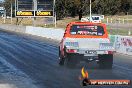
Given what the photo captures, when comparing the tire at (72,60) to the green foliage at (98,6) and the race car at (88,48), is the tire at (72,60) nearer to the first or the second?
the race car at (88,48)

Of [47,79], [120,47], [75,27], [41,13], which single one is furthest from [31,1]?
[47,79]

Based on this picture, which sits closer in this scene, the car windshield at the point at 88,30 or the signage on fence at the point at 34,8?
the car windshield at the point at 88,30

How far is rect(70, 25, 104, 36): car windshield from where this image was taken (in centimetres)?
1800

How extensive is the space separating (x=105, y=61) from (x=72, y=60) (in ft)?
4.28

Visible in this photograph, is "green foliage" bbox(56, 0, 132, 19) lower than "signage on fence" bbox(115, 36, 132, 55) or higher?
higher

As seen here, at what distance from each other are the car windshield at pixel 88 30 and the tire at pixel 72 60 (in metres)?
1.34

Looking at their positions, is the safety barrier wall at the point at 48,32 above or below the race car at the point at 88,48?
below

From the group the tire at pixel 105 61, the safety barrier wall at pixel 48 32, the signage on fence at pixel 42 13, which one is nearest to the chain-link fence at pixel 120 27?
the safety barrier wall at pixel 48 32

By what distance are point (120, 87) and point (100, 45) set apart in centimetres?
562

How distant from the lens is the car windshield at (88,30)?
1800cm

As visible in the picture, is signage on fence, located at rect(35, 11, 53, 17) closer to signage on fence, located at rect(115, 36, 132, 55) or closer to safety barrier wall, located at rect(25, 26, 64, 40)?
safety barrier wall, located at rect(25, 26, 64, 40)

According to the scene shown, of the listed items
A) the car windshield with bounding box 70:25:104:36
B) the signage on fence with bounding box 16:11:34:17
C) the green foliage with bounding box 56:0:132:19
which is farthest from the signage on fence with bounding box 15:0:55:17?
the car windshield with bounding box 70:25:104:36

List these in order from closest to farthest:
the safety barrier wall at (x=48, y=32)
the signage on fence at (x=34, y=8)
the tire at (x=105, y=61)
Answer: the tire at (x=105, y=61), the safety barrier wall at (x=48, y=32), the signage on fence at (x=34, y=8)

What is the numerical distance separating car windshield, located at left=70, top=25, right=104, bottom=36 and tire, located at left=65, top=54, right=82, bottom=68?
4.41 ft
